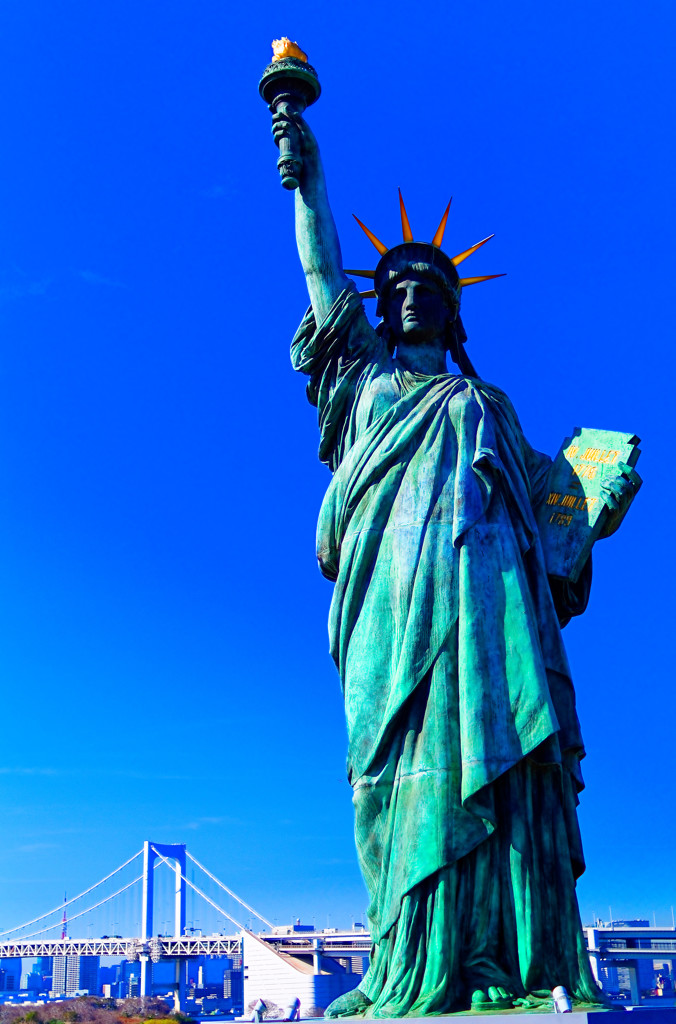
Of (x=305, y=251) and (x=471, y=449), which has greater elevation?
(x=305, y=251)

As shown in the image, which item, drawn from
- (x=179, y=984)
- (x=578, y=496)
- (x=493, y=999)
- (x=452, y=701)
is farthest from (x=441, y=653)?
(x=179, y=984)

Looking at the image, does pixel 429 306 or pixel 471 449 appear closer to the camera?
pixel 471 449

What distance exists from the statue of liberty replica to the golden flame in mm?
1011

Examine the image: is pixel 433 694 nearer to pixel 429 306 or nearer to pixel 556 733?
pixel 556 733

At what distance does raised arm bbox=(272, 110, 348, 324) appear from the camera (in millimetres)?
9094

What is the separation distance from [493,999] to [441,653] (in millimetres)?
2033

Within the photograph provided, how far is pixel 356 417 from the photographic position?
879cm

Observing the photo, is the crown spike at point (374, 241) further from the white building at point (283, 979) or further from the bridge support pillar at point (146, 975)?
the bridge support pillar at point (146, 975)

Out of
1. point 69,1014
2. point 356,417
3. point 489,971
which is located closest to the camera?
point 489,971

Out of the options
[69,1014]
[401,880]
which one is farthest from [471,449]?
[69,1014]

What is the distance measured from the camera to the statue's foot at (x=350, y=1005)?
6.93m

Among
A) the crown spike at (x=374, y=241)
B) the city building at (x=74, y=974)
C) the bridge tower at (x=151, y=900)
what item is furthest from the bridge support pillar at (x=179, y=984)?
the crown spike at (x=374, y=241)

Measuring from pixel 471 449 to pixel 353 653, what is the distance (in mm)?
1625

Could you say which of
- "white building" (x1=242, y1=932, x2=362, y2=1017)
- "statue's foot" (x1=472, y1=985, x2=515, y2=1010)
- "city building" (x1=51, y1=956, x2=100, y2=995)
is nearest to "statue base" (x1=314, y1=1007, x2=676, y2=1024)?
"statue's foot" (x1=472, y1=985, x2=515, y2=1010)
